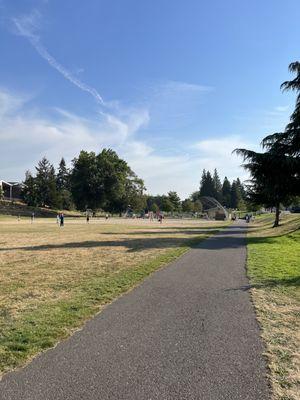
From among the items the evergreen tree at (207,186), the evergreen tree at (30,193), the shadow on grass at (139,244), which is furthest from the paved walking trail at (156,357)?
the evergreen tree at (207,186)

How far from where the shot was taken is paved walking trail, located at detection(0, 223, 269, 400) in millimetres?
4141

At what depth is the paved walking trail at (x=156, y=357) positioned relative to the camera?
13.6 ft

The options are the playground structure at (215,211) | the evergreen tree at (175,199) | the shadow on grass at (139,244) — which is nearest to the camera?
the shadow on grass at (139,244)

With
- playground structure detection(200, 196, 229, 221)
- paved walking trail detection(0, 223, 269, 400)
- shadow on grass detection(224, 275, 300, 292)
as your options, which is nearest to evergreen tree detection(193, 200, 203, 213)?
playground structure detection(200, 196, 229, 221)

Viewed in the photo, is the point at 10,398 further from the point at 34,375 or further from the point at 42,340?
the point at 42,340

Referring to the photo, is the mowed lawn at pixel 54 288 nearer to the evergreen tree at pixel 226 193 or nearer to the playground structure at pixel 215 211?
the playground structure at pixel 215 211

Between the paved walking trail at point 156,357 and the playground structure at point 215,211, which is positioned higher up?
the playground structure at point 215,211

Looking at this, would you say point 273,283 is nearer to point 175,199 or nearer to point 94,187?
point 94,187

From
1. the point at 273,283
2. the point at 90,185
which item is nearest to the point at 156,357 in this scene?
the point at 273,283

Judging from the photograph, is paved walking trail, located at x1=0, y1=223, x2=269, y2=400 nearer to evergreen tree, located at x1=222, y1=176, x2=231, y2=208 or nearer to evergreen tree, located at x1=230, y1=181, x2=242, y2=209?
evergreen tree, located at x1=222, y1=176, x2=231, y2=208

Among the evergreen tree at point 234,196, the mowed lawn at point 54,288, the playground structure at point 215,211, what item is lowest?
the mowed lawn at point 54,288

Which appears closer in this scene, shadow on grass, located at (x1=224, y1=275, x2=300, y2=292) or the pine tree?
shadow on grass, located at (x1=224, y1=275, x2=300, y2=292)

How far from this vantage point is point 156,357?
5051 millimetres

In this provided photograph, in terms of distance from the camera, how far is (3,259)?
1480 cm
